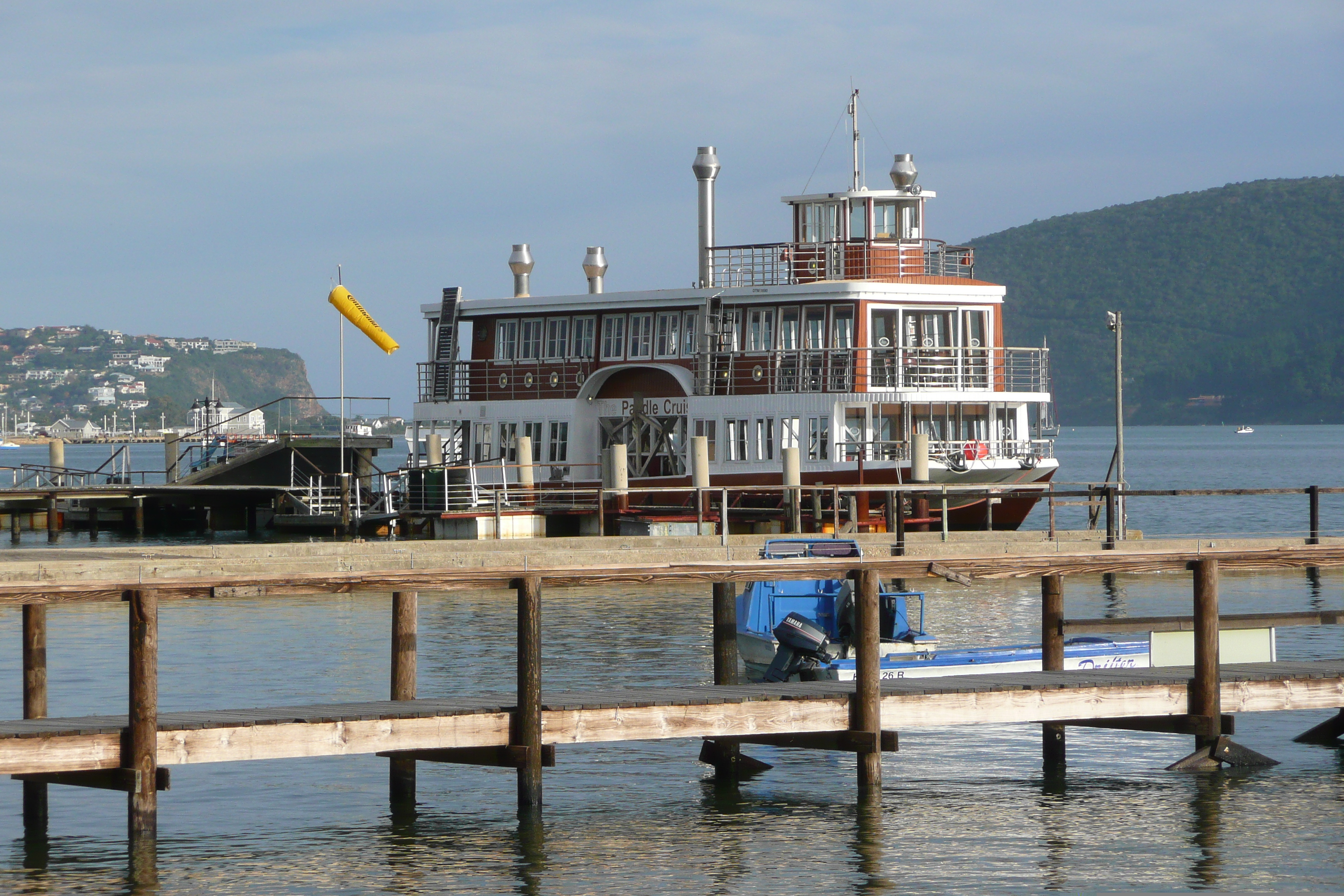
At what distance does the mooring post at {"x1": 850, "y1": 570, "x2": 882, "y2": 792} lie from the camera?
53.3 ft

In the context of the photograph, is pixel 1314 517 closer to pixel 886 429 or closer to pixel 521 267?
pixel 886 429

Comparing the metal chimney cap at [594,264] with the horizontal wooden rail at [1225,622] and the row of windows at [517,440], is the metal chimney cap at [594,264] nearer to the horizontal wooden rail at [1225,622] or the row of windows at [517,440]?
the row of windows at [517,440]

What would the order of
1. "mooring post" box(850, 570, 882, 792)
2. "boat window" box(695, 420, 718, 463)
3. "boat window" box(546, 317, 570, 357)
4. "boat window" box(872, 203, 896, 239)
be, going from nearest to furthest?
"mooring post" box(850, 570, 882, 792)
"boat window" box(695, 420, 718, 463)
"boat window" box(872, 203, 896, 239)
"boat window" box(546, 317, 570, 357)

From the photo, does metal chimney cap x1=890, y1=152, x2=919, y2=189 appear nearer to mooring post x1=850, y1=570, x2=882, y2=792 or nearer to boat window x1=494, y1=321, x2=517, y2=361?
boat window x1=494, y1=321, x2=517, y2=361

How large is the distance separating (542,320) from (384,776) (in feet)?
96.8

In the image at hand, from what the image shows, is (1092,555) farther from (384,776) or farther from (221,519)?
(221,519)

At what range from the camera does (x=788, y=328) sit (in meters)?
43.8

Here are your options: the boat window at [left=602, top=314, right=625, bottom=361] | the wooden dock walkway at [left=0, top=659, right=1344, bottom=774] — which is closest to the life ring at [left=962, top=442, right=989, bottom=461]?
the boat window at [left=602, top=314, right=625, bottom=361]

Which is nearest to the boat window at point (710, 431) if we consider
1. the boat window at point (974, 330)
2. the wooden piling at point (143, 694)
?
the boat window at point (974, 330)

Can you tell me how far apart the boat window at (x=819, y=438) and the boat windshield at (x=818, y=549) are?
1408 centimetres

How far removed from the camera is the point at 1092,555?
1755 cm

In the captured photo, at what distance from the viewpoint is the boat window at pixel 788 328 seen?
43750 mm

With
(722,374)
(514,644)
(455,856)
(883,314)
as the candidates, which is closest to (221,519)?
(722,374)

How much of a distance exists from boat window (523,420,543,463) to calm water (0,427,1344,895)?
21492mm
